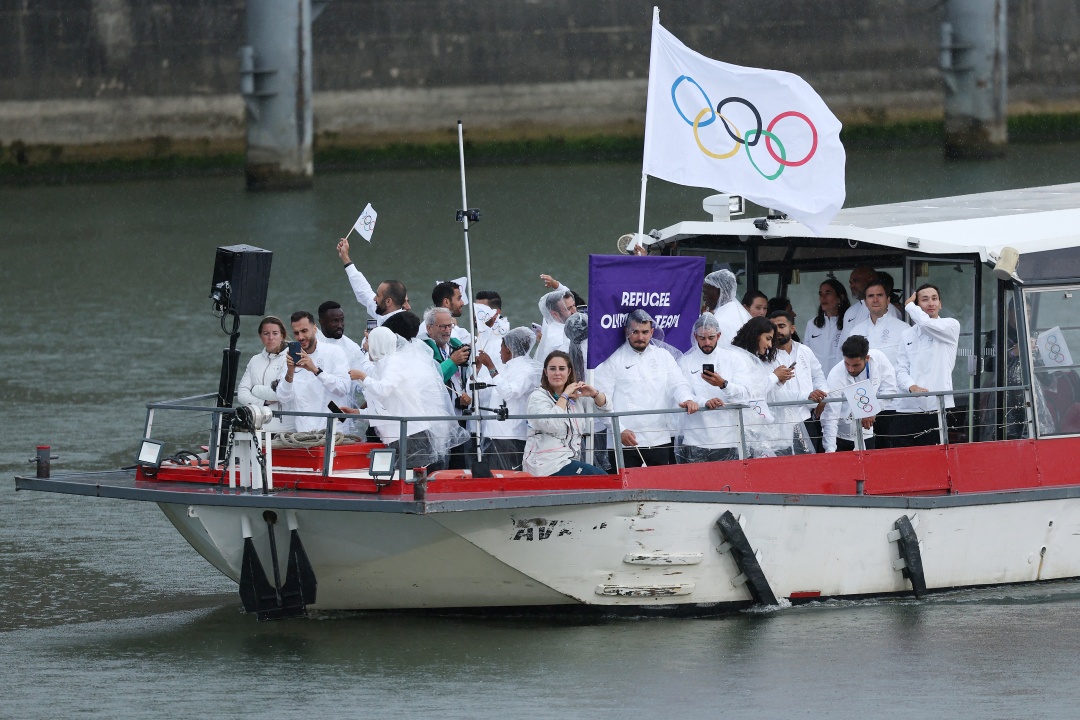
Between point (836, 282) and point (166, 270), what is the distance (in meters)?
16.1

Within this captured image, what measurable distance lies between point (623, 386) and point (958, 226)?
2.71 meters

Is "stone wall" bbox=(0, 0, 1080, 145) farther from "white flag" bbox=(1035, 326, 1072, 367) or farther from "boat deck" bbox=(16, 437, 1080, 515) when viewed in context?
"white flag" bbox=(1035, 326, 1072, 367)

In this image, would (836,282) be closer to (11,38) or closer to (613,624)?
(613,624)

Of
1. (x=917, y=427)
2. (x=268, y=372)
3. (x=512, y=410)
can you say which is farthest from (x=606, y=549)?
(x=268, y=372)

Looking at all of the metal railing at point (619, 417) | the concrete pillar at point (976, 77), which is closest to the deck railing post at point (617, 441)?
the metal railing at point (619, 417)

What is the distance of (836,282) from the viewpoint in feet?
43.6

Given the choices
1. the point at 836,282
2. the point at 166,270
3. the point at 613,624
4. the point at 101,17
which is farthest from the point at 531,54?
the point at 613,624

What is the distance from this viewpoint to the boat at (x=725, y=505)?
11.0 metres

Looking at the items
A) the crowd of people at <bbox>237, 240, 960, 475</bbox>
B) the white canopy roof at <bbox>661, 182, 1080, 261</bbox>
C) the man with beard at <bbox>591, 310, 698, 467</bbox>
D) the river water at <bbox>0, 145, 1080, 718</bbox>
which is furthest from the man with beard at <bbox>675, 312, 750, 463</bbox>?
the white canopy roof at <bbox>661, 182, 1080, 261</bbox>

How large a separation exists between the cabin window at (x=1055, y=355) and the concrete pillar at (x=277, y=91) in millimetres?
20761

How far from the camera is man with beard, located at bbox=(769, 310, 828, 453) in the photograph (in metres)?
11.8

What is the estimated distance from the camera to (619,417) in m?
11.4

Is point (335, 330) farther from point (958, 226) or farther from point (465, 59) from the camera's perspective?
point (465, 59)

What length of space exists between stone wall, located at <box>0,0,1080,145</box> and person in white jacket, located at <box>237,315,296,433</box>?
22087 mm
